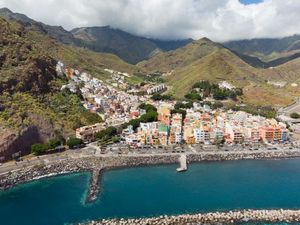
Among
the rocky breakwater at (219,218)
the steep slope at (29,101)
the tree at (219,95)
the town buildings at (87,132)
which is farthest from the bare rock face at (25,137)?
the tree at (219,95)

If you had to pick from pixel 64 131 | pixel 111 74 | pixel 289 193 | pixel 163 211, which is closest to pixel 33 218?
pixel 163 211

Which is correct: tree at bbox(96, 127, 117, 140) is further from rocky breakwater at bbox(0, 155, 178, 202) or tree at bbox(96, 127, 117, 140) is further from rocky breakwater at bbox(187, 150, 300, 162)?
rocky breakwater at bbox(187, 150, 300, 162)

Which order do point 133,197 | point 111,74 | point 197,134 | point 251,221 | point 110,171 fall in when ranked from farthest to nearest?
point 111,74 < point 197,134 < point 110,171 < point 133,197 < point 251,221

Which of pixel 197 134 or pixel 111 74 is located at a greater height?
pixel 111 74

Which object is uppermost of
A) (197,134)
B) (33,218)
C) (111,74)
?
(111,74)

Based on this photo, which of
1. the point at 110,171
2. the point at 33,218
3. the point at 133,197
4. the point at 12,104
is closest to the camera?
the point at 33,218

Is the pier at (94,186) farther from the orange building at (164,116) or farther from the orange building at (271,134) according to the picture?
the orange building at (271,134)

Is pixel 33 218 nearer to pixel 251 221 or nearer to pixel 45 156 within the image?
pixel 45 156

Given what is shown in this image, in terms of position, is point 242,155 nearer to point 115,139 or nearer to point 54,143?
point 115,139
